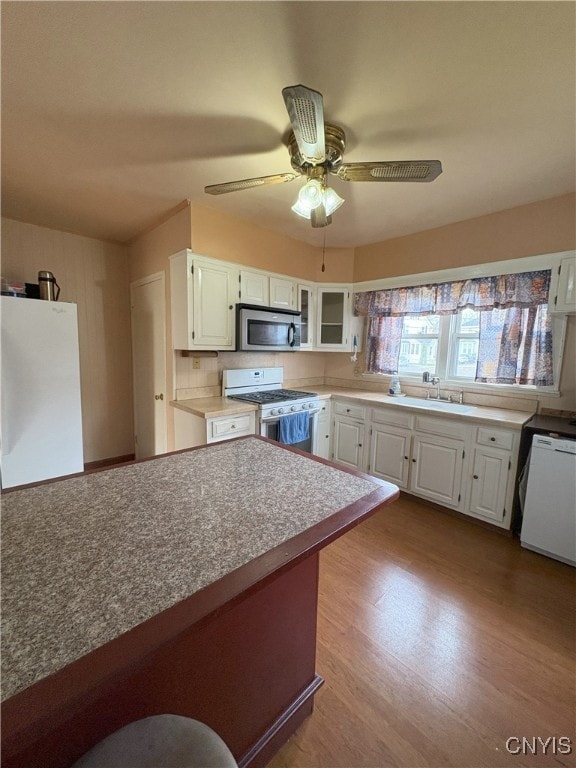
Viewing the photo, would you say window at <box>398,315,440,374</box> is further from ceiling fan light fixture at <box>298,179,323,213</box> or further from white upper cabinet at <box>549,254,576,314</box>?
ceiling fan light fixture at <box>298,179,323,213</box>

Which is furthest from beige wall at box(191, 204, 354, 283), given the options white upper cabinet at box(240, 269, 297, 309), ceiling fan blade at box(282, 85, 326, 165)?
ceiling fan blade at box(282, 85, 326, 165)

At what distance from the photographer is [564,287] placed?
2.24 meters

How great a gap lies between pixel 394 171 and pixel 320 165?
37 centimetres

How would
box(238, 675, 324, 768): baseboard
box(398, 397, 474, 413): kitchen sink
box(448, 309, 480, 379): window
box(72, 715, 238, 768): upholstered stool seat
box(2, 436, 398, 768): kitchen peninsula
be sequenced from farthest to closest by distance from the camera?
box(448, 309, 480, 379): window < box(398, 397, 474, 413): kitchen sink < box(238, 675, 324, 768): baseboard < box(72, 715, 238, 768): upholstered stool seat < box(2, 436, 398, 768): kitchen peninsula

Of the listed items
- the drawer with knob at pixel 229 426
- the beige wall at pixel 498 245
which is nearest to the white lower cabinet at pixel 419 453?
the beige wall at pixel 498 245

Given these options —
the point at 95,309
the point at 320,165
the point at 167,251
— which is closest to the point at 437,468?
the point at 320,165

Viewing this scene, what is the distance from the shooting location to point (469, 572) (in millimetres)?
1985

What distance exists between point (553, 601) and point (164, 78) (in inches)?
128

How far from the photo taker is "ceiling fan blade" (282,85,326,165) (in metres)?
1.05

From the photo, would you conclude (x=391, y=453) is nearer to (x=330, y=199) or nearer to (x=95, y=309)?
(x=330, y=199)

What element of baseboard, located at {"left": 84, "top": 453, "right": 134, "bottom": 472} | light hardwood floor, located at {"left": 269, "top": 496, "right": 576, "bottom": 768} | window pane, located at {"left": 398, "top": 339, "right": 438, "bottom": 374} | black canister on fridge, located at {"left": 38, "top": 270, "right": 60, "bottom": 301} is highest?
black canister on fridge, located at {"left": 38, "top": 270, "right": 60, "bottom": 301}

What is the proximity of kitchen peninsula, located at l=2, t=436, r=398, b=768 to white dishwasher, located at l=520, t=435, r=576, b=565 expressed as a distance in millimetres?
1664

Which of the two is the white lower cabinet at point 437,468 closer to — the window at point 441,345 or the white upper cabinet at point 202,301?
the window at point 441,345

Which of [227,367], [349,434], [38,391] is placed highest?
[227,367]
